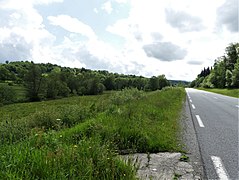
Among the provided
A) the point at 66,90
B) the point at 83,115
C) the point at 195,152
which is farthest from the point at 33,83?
the point at 195,152

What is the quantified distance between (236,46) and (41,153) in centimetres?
9814

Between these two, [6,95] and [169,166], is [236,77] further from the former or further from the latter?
[169,166]

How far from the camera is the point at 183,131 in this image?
24.2ft

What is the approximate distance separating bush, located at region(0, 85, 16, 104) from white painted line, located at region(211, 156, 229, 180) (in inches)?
2539

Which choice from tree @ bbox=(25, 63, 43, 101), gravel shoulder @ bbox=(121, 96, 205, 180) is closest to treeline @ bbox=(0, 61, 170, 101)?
tree @ bbox=(25, 63, 43, 101)

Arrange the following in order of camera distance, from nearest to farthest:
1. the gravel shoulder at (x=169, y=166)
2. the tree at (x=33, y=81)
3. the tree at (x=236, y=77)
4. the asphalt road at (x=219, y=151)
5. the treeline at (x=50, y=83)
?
the gravel shoulder at (x=169, y=166) → the asphalt road at (x=219, y=151) → the tree at (x=236, y=77) → the tree at (x=33, y=81) → the treeline at (x=50, y=83)

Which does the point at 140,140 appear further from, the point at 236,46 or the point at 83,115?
the point at 236,46

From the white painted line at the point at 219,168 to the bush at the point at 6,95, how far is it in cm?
6450

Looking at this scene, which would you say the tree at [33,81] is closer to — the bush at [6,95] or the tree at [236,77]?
the bush at [6,95]

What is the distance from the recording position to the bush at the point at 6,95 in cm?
6208

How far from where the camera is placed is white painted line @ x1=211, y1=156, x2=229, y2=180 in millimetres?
3949

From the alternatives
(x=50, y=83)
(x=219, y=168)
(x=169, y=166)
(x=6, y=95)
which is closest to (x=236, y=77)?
(x=50, y=83)

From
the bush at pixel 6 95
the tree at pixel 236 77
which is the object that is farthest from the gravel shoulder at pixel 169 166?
the tree at pixel 236 77

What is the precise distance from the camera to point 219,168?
4297 millimetres
